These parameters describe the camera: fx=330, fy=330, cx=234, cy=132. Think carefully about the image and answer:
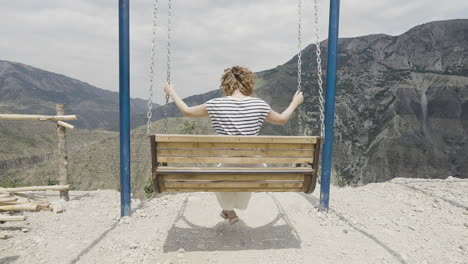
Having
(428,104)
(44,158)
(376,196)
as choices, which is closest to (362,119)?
(428,104)

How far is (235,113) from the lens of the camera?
325 cm

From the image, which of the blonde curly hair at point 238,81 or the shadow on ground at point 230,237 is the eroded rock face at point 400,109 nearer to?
the shadow on ground at point 230,237

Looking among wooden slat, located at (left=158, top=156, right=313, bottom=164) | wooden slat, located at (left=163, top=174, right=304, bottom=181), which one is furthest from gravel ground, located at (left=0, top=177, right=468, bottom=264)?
wooden slat, located at (left=158, top=156, right=313, bottom=164)

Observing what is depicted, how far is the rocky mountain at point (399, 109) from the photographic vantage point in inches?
4213

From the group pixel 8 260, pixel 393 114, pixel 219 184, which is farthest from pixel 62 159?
pixel 393 114

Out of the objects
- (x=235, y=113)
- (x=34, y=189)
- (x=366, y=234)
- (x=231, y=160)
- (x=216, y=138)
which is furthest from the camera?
(x=34, y=189)

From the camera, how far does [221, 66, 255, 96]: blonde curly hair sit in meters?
3.43

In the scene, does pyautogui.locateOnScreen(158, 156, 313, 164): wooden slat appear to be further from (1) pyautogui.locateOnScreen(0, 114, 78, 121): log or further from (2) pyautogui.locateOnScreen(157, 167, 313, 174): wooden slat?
(1) pyautogui.locateOnScreen(0, 114, 78, 121): log

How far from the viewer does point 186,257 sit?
3.47 metres

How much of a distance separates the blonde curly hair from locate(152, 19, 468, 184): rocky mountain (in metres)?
87.9

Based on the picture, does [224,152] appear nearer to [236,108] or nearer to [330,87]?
[236,108]

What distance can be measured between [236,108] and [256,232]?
174 cm

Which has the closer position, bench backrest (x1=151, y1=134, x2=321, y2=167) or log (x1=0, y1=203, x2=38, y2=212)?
bench backrest (x1=151, y1=134, x2=321, y2=167)

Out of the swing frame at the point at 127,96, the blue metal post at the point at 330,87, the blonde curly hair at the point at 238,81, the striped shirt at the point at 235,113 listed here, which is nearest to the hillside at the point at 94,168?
the swing frame at the point at 127,96
